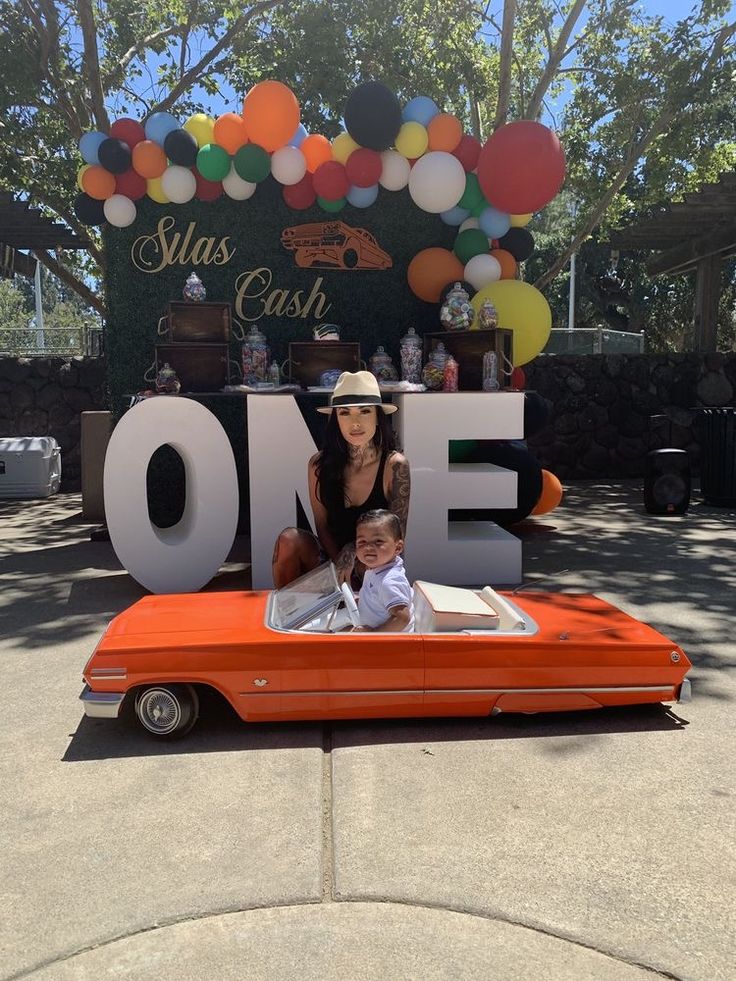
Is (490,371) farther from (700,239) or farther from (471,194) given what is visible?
(700,239)

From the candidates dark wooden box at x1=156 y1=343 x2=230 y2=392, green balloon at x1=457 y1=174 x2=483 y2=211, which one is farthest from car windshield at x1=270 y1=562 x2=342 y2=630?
green balloon at x1=457 y1=174 x2=483 y2=211

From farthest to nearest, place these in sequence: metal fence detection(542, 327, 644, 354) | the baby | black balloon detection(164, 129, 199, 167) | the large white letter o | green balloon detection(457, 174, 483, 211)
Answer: metal fence detection(542, 327, 644, 354), green balloon detection(457, 174, 483, 211), black balloon detection(164, 129, 199, 167), the large white letter o, the baby

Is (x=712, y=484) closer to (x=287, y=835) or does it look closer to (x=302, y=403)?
(x=302, y=403)

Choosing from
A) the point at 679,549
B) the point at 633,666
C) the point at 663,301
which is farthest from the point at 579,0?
the point at 663,301

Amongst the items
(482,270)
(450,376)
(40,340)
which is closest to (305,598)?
(450,376)

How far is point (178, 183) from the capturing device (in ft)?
24.0

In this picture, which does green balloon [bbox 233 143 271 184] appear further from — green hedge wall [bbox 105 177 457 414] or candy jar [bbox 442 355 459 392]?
candy jar [bbox 442 355 459 392]

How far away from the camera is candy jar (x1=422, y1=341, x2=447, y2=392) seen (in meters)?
6.46

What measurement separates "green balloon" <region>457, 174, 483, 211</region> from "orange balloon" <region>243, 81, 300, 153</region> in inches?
65.2

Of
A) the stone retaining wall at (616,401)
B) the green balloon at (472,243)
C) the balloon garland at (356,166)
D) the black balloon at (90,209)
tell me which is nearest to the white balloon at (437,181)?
the balloon garland at (356,166)

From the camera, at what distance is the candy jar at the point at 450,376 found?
638 cm

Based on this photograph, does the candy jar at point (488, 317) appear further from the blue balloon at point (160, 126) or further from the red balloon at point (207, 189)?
the blue balloon at point (160, 126)

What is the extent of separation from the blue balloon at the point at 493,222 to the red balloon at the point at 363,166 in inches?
42.9

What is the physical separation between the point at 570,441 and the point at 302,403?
5573 millimetres
